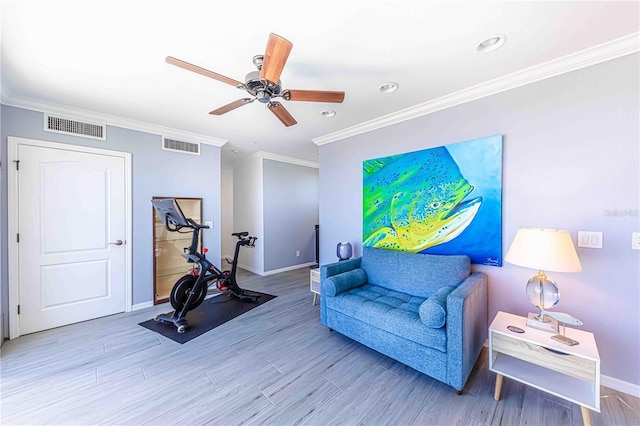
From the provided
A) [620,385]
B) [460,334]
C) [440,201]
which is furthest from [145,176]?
[620,385]

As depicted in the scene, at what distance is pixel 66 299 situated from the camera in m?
2.91

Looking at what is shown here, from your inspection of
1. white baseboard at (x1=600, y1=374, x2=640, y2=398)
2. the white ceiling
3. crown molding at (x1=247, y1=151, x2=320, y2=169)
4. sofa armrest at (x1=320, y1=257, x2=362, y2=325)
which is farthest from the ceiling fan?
white baseboard at (x1=600, y1=374, x2=640, y2=398)

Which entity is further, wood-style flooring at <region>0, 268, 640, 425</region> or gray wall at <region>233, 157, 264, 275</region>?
gray wall at <region>233, 157, 264, 275</region>

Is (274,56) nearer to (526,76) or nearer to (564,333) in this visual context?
(526,76)

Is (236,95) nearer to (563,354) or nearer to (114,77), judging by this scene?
(114,77)

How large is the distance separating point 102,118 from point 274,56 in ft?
9.67

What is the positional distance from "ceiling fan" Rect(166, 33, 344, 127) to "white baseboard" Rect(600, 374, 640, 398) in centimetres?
302

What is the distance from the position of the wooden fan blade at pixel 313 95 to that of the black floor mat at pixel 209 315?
8.73ft

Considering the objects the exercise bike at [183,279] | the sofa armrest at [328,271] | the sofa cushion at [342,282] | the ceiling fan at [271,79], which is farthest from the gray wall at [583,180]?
the exercise bike at [183,279]

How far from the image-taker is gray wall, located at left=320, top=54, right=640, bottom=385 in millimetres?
1779

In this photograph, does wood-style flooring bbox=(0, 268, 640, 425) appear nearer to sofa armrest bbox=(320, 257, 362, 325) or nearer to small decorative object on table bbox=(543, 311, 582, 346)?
sofa armrest bbox=(320, 257, 362, 325)

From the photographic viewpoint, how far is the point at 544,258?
165 centimetres

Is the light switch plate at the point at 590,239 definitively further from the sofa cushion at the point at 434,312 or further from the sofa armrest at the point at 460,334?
the sofa cushion at the point at 434,312

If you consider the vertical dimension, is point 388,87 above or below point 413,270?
above
